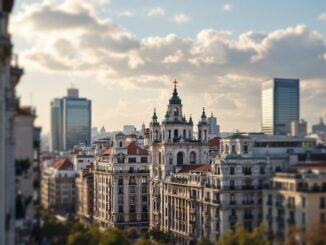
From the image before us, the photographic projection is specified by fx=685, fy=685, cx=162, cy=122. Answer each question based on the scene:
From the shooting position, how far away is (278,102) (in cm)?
15725

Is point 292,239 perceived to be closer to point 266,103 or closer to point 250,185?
point 250,185

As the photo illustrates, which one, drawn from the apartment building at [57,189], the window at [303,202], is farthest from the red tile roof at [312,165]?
the apartment building at [57,189]

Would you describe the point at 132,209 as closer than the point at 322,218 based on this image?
No

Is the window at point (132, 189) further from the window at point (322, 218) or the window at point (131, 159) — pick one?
the window at point (322, 218)

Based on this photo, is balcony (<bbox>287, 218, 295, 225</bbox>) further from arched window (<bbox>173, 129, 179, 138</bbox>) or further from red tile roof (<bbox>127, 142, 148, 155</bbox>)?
red tile roof (<bbox>127, 142, 148, 155</bbox>)

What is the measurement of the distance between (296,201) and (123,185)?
205 feet

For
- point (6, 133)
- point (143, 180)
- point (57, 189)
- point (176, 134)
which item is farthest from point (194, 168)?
point (6, 133)

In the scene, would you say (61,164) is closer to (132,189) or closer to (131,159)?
(132,189)

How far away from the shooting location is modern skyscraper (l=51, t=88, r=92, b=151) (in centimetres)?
5649

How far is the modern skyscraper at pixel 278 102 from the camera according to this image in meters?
153

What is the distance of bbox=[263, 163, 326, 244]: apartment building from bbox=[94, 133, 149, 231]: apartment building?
53.1 m

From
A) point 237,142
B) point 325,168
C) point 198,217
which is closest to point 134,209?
point 198,217

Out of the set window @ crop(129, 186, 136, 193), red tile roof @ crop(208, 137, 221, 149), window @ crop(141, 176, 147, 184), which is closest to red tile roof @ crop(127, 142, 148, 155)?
window @ crop(141, 176, 147, 184)

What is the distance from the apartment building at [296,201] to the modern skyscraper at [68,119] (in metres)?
24.5
